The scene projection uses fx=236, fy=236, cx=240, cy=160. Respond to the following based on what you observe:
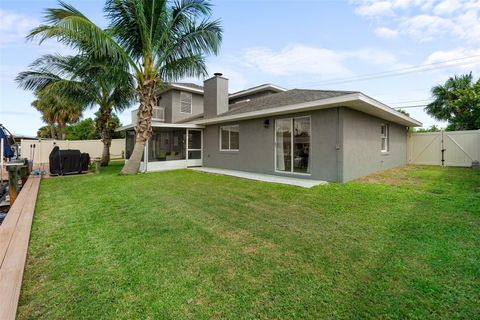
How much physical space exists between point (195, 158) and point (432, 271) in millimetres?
12346

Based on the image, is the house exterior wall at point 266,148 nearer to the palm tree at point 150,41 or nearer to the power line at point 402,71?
the palm tree at point 150,41

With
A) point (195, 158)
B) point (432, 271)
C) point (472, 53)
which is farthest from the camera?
point (472, 53)

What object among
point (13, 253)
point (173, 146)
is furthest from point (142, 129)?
point (13, 253)

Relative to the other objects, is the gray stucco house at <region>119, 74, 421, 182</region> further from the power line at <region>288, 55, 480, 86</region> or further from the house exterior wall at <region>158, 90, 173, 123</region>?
the power line at <region>288, 55, 480, 86</region>

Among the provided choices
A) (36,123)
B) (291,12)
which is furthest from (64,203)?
(36,123)

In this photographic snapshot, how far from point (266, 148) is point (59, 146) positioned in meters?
20.2

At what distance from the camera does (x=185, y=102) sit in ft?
55.8

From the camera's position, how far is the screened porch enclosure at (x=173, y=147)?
12914 mm

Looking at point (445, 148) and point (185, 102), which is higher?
point (185, 102)

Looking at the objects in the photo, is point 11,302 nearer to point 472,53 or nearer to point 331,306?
point 331,306

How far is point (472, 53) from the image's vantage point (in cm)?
1866

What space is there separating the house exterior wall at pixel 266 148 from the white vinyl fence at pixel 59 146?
44.4 feet

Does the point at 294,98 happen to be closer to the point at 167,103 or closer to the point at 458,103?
the point at 167,103

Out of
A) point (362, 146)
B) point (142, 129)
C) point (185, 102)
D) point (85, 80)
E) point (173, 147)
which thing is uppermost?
point (85, 80)
